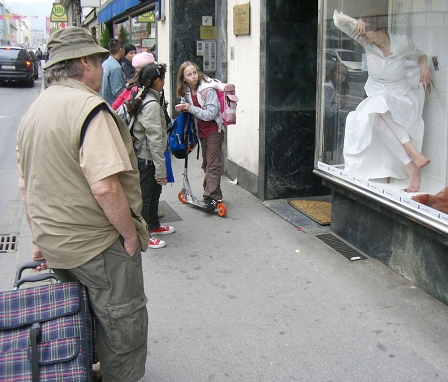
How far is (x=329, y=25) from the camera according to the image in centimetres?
543

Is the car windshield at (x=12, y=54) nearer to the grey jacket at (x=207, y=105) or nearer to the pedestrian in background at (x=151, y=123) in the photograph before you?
the grey jacket at (x=207, y=105)

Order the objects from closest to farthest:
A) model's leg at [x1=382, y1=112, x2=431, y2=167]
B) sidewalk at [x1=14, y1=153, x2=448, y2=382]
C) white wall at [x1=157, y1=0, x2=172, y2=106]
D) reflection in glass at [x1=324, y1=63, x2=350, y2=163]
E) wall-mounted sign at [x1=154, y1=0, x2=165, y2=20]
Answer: sidewalk at [x1=14, y1=153, x2=448, y2=382], model's leg at [x1=382, y1=112, x2=431, y2=167], reflection in glass at [x1=324, y1=63, x2=350, y2=163], white wall at [x1=157, y1=0, x2=172, y2=106], wall-mounted sign at [x1=154, y1=0, x2=165, y2=20]

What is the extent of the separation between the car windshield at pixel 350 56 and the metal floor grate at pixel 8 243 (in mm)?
3698

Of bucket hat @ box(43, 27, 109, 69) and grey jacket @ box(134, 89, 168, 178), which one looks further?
grey jacket @ box(134, 89, 168, 178)

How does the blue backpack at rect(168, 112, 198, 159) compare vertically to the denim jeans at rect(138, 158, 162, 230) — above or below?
above

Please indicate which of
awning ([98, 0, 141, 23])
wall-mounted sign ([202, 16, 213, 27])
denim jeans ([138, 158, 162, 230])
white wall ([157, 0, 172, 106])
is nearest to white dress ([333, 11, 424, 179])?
denim jeans ([138, 158, 162, 230])

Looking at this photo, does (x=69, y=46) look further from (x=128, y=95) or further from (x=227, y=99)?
(x=227, y=99)

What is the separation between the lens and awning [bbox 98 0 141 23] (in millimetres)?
14278

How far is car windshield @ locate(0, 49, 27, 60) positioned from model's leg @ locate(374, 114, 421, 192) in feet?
74.9

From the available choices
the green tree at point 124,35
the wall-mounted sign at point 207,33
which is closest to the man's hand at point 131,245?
the wall-mounted sign at point 207,33

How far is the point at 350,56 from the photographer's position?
213 inches

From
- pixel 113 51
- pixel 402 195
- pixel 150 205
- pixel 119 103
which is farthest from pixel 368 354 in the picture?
pixel 113 51

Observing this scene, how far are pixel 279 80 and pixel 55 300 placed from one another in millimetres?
4636

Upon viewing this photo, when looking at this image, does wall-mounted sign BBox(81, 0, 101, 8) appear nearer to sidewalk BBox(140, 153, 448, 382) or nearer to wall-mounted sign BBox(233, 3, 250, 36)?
wall-mounted sign BBox(233, 3, 250, 36)
